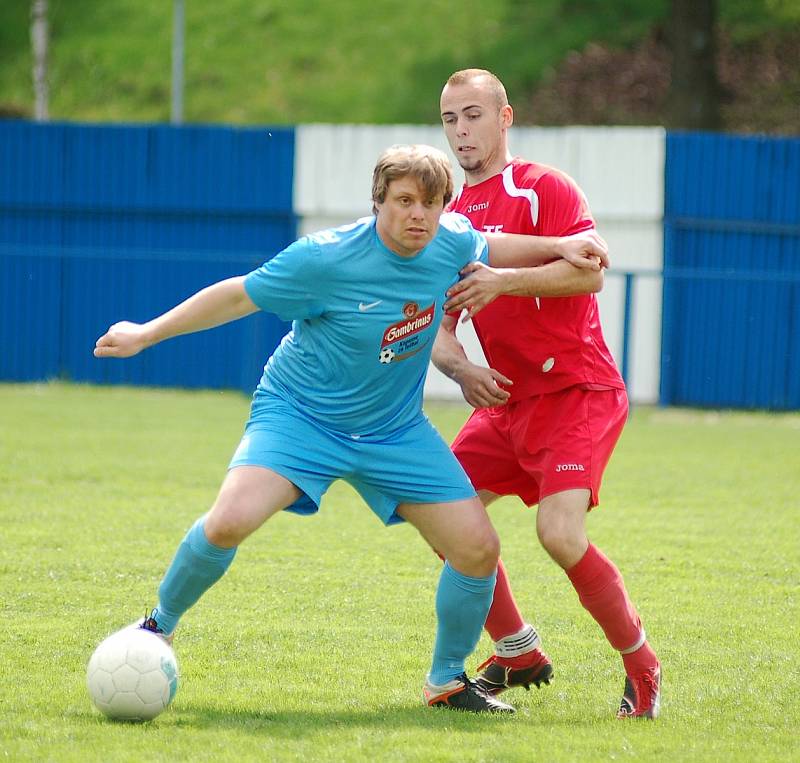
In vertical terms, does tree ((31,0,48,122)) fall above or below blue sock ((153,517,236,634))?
above

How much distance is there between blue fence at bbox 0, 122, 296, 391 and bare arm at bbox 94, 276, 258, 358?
12.9 m

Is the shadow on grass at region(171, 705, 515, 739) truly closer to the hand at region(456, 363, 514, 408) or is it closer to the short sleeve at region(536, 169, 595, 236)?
the hand at region(456, 363, 514, 408)

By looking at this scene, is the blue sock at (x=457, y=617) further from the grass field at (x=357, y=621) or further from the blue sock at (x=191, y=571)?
the blue sock at (x=191, y=571)

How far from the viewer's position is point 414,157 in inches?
179

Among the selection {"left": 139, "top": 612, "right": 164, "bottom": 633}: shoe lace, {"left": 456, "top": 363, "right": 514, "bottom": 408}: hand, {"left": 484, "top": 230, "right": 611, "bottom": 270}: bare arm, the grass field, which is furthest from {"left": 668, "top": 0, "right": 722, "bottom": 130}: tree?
{"left": 139, "top": 612, "right": 164, "bottom": 633}: shoe lace

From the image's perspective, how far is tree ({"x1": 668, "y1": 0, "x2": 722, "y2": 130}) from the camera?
71.3 ft

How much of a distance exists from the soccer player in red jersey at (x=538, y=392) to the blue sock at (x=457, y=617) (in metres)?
0.29

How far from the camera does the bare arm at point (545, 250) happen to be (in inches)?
192

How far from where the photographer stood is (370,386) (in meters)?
4.84

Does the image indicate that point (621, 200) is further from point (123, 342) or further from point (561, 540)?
point (123, 342)

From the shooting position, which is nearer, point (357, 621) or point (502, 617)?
point (502, 617)

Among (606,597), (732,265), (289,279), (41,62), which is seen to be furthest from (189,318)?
(41,62)

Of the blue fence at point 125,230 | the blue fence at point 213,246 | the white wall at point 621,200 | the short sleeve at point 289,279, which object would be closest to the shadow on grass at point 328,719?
the short sleeve at point 289,279

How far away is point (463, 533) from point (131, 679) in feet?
4.11
